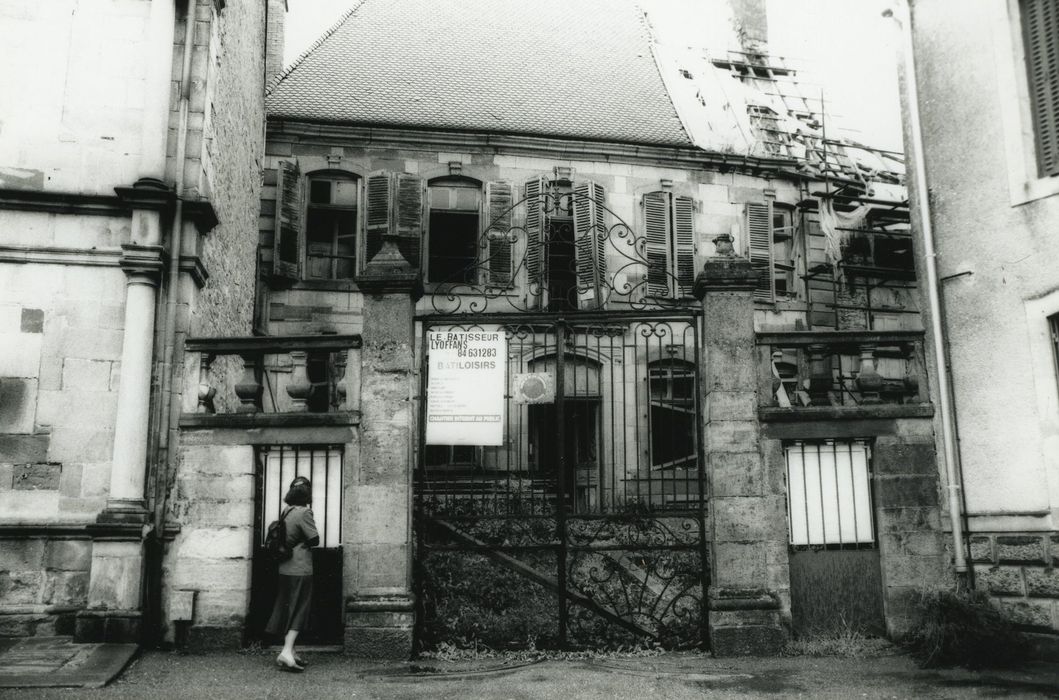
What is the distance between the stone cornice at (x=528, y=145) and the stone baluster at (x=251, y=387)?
27.7 ft

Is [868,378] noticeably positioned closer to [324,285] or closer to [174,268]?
[174,268]

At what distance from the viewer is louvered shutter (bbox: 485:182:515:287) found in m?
16.5

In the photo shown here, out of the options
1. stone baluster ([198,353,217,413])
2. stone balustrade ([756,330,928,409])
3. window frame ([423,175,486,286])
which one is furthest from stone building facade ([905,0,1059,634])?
window frame ([423,175,486,286])

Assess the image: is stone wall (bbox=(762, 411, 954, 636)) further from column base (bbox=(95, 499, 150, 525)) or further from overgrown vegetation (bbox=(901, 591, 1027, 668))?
column base (bbox=(95, 499, 150, 525))

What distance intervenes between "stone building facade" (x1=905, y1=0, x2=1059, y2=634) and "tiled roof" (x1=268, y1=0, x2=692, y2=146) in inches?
332

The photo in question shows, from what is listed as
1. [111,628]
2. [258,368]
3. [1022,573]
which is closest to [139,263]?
[258,368]

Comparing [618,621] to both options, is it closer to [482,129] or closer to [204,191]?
[204,191]

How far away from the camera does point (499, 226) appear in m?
16.2

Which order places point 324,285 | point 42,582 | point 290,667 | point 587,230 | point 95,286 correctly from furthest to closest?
point 587,230 → point 324,285 → point 95,286 → point 42,582 → point 290,667

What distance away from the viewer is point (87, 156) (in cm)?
955

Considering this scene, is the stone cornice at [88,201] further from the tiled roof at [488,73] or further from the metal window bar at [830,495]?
the tiled roof at [488,73]

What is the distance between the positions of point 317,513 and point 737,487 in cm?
394

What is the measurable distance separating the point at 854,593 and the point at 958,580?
39.5 inches

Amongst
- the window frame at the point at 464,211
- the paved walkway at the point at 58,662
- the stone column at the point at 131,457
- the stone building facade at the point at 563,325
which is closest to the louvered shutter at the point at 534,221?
the stone building facade at the point at 563,325
